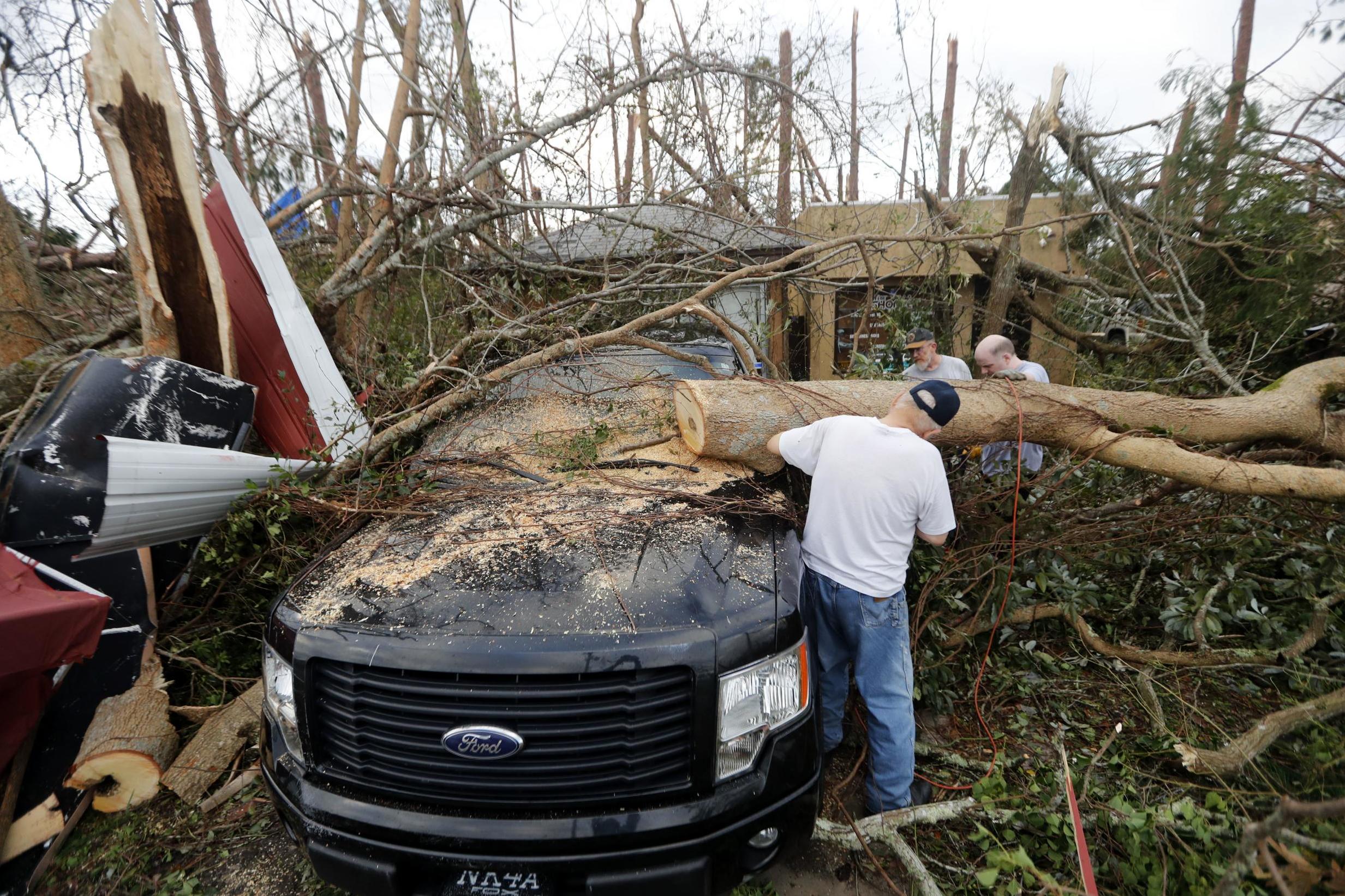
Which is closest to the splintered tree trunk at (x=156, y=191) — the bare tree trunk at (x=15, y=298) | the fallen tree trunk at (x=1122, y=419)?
the bare tree trunk at (x=15, y=298)

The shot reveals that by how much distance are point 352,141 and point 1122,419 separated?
→ 6.26 m

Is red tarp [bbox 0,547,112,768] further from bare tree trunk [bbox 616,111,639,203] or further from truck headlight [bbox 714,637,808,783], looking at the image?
bare tree trunk [bbox 616,111,639,203]

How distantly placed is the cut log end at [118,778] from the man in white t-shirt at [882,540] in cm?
277

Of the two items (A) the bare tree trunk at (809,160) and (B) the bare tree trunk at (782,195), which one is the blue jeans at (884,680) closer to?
(B) the bare tree trunk at (782,195)

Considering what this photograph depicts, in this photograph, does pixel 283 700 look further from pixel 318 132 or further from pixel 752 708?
pixel 318 132

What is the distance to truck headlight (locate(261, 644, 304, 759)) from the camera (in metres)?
2.02

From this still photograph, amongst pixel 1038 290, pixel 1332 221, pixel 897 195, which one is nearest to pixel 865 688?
pixel 1332 221

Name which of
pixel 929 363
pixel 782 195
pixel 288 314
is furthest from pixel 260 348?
pixel 782 195

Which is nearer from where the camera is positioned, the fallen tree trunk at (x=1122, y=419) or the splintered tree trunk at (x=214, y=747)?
the splintered tree trunk at (x=214, y=747)

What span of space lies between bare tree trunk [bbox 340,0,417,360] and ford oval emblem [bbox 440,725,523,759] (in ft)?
12.2

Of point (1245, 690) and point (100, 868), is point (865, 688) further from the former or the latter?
point (100, 868)

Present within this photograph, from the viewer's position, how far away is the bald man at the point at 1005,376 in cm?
389

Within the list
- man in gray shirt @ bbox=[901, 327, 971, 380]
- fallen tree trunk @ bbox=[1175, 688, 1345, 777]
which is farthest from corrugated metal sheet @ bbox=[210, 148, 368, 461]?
fallen tree trunk @ bbox=[1175, 688, 1345, 777]

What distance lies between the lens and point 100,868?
2402 millimetres
